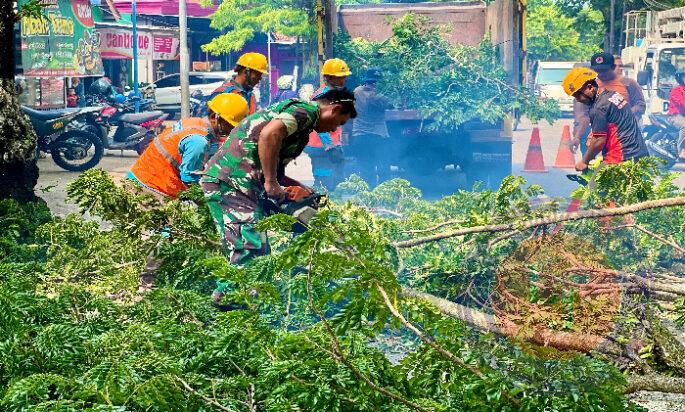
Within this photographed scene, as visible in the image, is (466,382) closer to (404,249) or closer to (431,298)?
(431,298)

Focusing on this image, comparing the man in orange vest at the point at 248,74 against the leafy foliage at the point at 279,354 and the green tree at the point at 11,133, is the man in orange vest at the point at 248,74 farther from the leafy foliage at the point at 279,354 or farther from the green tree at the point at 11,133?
the leafy foliage at the point at 279,354

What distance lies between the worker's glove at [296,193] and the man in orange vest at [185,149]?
722 mm

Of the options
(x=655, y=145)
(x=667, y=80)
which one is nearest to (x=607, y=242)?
(x=655, y=145)

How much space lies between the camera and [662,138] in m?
16.9

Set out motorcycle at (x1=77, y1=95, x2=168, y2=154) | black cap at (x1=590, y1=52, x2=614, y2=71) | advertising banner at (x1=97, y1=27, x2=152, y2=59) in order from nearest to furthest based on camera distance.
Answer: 1. black cap at (x1=590, y1=52, x2=614, y2=71)
2. motorcycle at (x1=77, y1=95, x2=168, y2=154)
3. advertising banner at (x1=97, y1=27, x2=152, y2=59)

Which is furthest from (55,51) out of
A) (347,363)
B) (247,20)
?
(347,363)

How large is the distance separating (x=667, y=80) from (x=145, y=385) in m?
17.3

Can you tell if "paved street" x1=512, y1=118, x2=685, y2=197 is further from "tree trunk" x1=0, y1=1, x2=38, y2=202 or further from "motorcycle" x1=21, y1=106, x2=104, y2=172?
"motorcycle" x1=21, y1=106, x2=104, y2=172

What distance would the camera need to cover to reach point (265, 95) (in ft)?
102

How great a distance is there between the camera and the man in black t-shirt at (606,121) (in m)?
8.11

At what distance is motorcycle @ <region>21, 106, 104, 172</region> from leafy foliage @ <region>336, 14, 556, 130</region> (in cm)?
498

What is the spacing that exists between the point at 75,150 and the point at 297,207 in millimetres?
10661

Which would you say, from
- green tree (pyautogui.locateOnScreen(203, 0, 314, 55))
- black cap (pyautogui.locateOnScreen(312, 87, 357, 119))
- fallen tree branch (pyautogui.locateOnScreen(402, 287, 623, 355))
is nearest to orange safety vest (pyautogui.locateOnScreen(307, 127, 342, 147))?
black cap (pyautogui.locateOnScreen(312, 87, 357, 119))

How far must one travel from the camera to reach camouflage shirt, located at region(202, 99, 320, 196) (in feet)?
17.9
